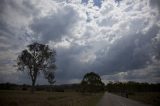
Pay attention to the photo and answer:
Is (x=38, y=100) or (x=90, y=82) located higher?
(x=90, y=82)

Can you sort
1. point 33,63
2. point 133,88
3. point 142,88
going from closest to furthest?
point 33,63
point 133,88
point 142,88

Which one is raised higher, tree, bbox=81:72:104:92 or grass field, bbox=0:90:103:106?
tree, bbox=81:72:104:92

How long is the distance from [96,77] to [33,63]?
45466 mm

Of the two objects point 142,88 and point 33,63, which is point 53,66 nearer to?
point 33,63

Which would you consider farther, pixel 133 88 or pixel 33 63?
pixel 133 88

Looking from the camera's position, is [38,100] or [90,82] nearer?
[38,100]

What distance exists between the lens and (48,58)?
5853 cm

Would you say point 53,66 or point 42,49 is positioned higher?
point 42,49

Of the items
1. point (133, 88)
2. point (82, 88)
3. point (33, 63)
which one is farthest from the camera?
point (133, 88)

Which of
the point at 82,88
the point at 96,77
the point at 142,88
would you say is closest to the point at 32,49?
the point at 82,88

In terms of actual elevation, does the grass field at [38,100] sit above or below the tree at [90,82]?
below

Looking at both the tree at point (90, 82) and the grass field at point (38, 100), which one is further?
the tree at point (90, 82)

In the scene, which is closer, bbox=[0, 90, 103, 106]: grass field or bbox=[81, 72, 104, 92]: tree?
bbox=[0, 90, 103, 106]: grass field

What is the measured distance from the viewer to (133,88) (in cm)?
13900
